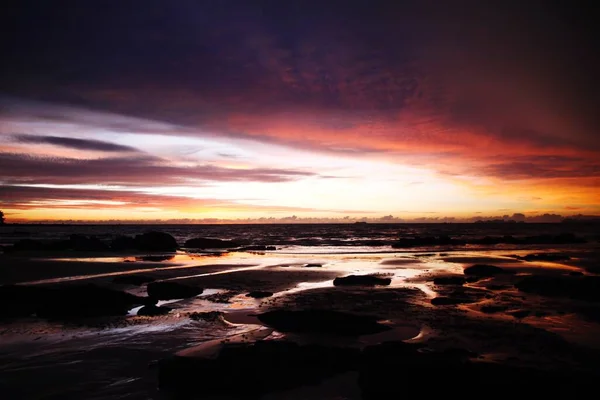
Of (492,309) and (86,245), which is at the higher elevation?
(86,245)

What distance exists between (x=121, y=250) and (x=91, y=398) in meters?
50.9

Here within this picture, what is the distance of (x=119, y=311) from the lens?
1572cm

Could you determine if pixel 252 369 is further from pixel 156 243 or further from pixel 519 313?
pixel 156 243

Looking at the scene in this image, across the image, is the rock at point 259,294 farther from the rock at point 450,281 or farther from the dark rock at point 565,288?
the dark rock at point 565,288

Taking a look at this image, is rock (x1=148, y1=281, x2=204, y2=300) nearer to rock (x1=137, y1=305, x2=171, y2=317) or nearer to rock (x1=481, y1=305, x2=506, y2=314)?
rock (x1=137, y1=305, x2=171, y2=317)

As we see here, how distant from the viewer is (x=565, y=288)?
65.0ft

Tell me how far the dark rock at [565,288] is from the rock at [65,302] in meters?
18.9

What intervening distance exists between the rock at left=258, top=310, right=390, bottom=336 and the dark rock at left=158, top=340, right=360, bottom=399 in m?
2.43

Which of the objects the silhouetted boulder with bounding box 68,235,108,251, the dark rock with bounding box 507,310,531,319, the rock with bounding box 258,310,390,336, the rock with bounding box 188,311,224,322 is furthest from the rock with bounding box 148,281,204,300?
the silhouetted boulder with bounding box 68,235,108,251

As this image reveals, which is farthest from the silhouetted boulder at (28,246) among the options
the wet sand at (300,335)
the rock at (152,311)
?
the rock at (152,311)

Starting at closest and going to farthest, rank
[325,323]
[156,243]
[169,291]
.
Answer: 1. [325,323]
2. [169,291]
3. [156,243]

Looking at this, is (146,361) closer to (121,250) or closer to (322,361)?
(322,361)

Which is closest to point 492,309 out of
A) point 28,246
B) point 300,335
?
point 300,335

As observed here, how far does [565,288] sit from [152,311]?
19.2 metres
